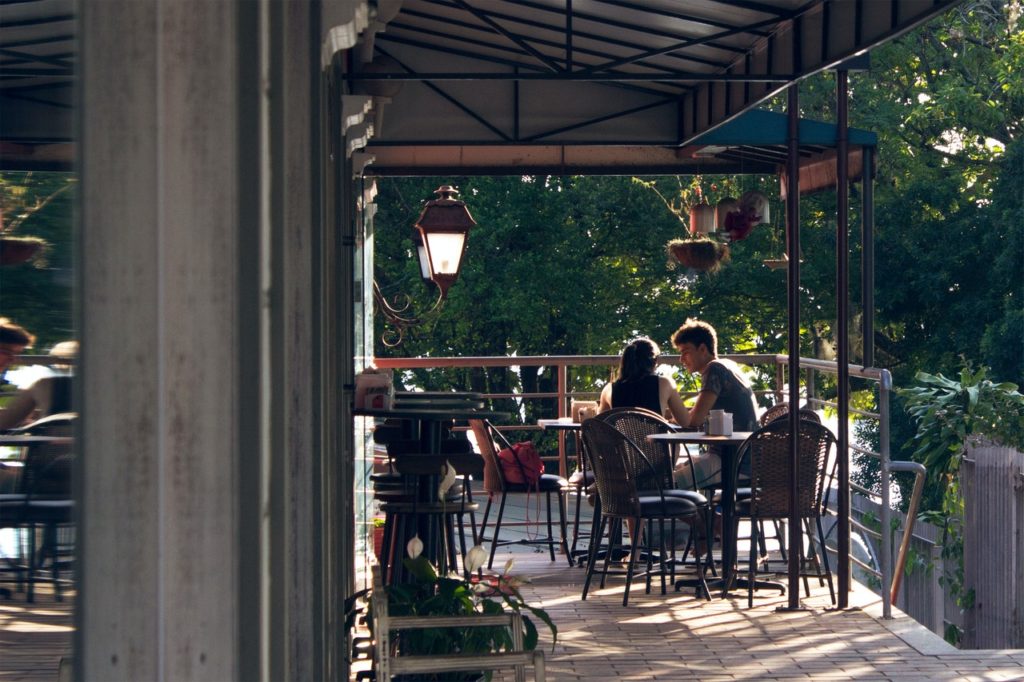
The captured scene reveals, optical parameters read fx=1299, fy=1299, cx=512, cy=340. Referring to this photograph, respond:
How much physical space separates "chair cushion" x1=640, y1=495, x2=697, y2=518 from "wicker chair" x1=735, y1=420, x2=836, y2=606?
276 mm

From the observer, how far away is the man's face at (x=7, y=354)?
0.81 metres

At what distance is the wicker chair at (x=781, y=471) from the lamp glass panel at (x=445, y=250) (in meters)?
2.10

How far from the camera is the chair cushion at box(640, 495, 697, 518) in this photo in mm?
6398

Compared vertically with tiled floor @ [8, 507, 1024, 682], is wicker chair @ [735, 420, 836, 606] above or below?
above

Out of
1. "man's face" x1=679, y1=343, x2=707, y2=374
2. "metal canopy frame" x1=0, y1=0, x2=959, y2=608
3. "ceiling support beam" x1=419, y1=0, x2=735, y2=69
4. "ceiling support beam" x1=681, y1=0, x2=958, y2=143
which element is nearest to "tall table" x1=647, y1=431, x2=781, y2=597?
"metal canopy frame" x1=0, y1=0, x2=959, y2=608

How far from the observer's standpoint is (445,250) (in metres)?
7.52

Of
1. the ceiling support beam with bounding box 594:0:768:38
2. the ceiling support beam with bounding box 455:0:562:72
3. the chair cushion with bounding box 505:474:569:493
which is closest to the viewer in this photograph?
the ceiling support beam with bounding box 455:0:562:72

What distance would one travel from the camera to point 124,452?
1.31 m

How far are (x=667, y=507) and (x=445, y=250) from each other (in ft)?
6.83

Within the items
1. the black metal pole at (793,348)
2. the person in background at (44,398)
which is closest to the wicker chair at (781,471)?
the black metal pole at (793,348)

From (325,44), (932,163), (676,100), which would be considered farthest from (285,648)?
Answer: (932,163)

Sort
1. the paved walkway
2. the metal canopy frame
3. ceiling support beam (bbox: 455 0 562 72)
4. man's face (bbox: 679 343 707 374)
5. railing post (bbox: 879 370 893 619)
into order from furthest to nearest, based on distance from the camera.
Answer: man's face (bbox: 679 343 707 374), railing post (bbox: 879 370 893 619), the metal canopy frame, ceiling support beam (bbox: 455 0 562 72), the paved walkway

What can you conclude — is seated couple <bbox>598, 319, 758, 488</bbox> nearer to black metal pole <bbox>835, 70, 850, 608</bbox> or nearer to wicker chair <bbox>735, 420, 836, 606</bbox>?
wicker chair <bbox>735, 420, 836, 606</bbox>

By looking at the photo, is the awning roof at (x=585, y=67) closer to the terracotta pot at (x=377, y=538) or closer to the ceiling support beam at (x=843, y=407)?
the ceiling support beam at (x=843, y=407)
